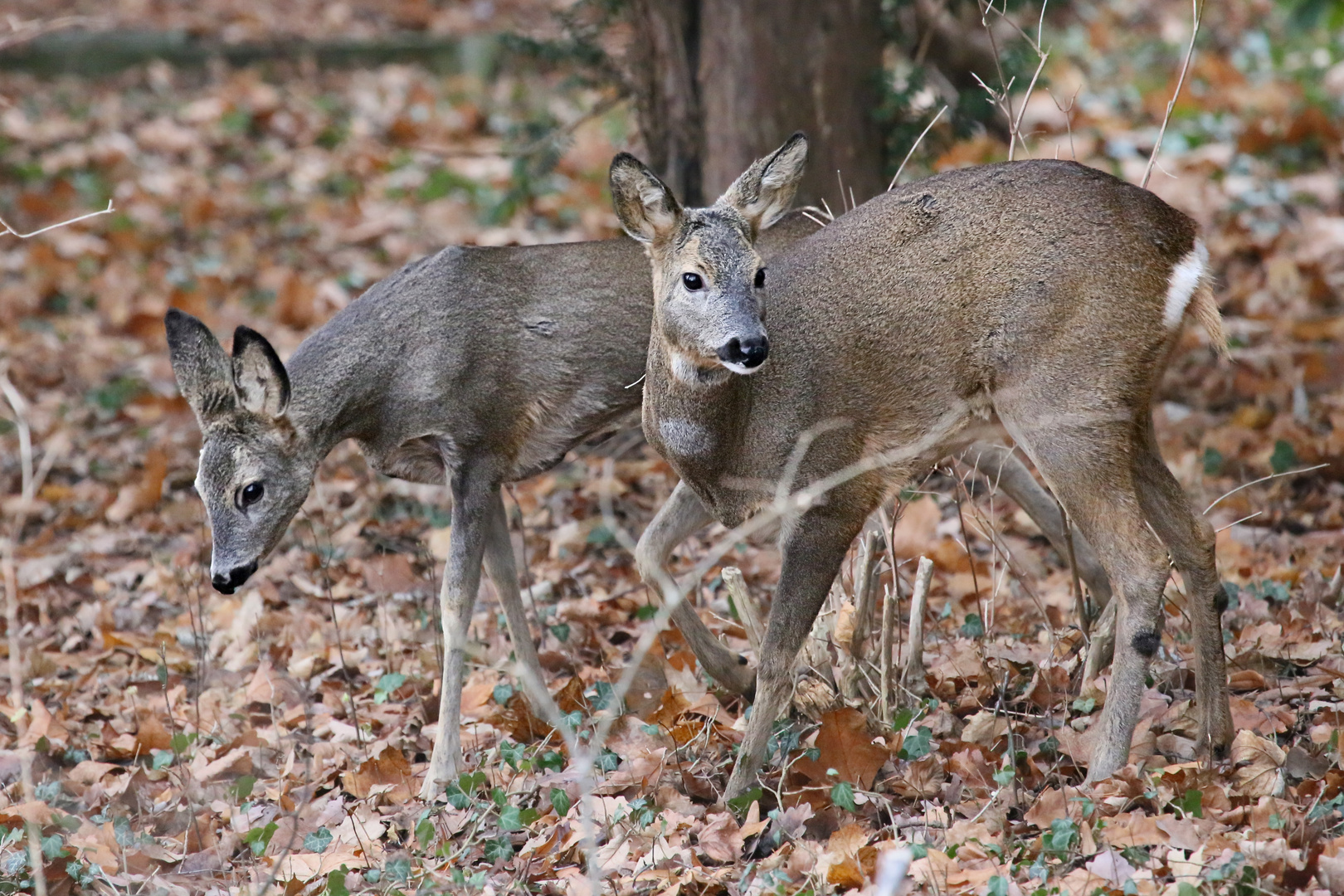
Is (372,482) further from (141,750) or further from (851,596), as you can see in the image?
(851,596)

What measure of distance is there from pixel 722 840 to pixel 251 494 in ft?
7.20

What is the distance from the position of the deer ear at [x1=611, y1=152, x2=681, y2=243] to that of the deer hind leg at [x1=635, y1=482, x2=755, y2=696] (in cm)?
92

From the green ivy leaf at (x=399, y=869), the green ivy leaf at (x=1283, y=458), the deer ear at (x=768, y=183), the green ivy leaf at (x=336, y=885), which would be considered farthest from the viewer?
the green ivy leaf at (x=1283, y=458)

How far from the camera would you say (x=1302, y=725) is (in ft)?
15.6

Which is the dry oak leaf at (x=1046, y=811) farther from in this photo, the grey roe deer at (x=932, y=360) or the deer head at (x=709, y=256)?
the deer head at (x=709, y=256)

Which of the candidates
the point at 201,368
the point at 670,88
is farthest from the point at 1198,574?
the point at 670,88

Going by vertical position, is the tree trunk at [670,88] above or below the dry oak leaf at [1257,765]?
above

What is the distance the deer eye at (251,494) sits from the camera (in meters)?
5.47

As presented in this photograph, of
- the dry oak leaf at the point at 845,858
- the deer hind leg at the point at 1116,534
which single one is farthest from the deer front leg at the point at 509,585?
the deer hind leg at the point at 1116,534

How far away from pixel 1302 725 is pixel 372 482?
488cm

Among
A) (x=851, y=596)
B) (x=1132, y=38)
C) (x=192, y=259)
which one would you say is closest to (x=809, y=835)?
(x=851, y=596)

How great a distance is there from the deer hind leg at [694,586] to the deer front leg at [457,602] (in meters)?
0.61

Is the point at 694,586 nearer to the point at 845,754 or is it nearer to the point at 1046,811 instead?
the point at 845,754

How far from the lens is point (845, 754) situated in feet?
15.2
